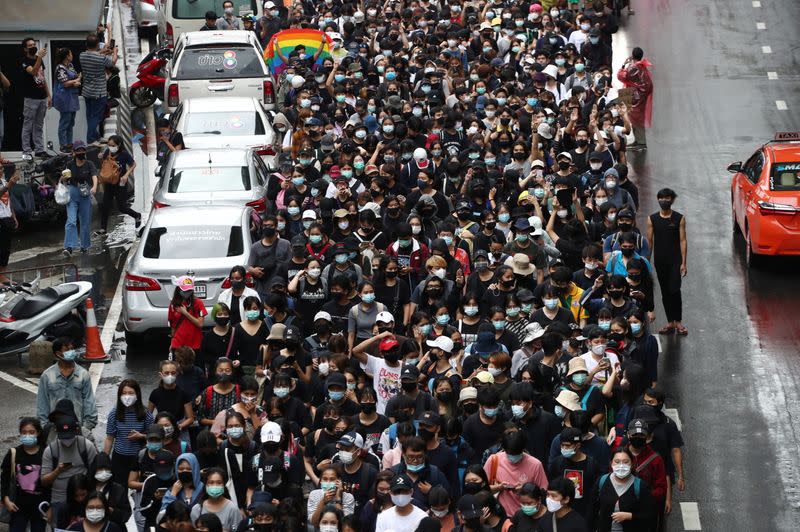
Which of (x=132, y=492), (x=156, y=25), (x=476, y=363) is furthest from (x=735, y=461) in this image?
(x=156, y=25)

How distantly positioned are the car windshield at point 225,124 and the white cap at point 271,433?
12.0 m

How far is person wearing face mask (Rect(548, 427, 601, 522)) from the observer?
12.7m

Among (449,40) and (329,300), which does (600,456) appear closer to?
(329,300)

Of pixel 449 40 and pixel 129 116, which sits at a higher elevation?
pixel 449 40

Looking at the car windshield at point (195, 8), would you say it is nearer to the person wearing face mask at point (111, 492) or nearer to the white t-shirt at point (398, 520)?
the person wearing face mask at point (111, 492)

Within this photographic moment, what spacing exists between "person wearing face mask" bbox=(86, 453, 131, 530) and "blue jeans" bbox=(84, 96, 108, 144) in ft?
43.4

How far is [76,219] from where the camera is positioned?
22.7 m

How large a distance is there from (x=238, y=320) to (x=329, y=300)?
3.04 feet

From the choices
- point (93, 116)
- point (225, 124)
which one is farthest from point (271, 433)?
point (93, 116)

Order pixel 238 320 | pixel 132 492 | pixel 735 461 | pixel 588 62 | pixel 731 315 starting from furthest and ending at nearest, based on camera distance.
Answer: pixel 588 62 → pixel 731 315 → pixel 238 320 → pixel 735 461 → pixel 132 492

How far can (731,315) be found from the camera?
20031 mm

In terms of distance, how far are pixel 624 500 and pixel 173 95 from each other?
1662 cm

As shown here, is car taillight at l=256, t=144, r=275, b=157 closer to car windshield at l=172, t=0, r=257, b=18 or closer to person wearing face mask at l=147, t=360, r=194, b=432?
car windshield at l=172, t=0, r=257, b=18

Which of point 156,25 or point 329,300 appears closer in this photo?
point 329,300
